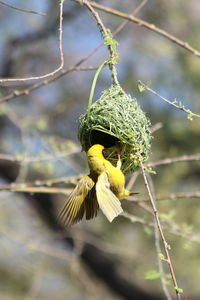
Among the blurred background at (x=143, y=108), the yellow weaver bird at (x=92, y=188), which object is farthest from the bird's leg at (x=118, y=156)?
the blurred background at (x=143, y=108)

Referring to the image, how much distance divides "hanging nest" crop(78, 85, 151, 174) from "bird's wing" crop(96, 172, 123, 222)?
0.20 metres

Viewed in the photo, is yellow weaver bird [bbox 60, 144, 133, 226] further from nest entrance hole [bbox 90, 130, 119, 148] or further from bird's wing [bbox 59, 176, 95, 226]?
nest entrance hole [bbox 90, 130, 119, 148]

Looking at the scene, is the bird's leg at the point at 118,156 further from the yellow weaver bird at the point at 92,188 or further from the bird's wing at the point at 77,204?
the bird's wing at the point at 77,204

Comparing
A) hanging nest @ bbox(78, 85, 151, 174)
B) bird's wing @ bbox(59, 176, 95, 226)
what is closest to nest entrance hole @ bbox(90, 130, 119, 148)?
hanging nest @ bbox(78, 85, 151, 174)

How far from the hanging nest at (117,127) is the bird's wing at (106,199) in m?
0.20

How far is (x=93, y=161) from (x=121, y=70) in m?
6.17

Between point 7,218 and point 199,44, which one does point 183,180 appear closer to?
point 199,44

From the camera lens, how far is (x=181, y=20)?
8.50m

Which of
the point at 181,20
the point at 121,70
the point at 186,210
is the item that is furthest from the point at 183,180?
the point at 181,20

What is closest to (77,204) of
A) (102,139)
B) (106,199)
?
(106,199)

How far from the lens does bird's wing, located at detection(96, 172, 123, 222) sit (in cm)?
229

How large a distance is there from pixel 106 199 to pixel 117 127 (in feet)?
1.55

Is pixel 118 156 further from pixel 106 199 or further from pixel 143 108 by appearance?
pixel 143 108

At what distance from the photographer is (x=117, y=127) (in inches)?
107
